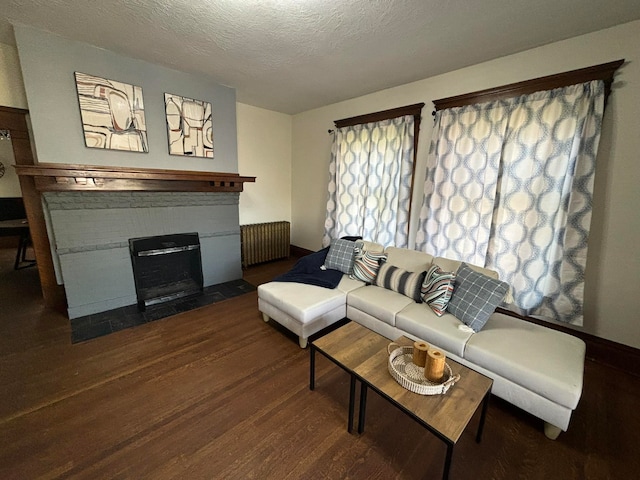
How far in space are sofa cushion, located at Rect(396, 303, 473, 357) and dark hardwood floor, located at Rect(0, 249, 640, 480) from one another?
19.4 inches

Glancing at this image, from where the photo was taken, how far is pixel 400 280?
2.45m

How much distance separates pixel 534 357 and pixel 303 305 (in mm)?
1651

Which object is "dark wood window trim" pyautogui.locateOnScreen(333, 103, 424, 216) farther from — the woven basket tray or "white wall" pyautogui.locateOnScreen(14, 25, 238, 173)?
the woven basket tray

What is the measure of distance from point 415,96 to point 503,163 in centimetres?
133

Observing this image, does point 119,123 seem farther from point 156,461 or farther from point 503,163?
point 503,163

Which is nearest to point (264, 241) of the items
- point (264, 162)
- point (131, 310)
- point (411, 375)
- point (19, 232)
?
point (264, 162)

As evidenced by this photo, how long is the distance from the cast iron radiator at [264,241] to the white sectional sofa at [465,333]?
1823 mm

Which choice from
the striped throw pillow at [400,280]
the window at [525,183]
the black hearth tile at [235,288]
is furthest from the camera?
the black hearth tile at [235,288]

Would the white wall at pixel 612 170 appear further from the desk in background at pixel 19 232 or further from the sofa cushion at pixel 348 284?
the desk in background at pixel 19 232

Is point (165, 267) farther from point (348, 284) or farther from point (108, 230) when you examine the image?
point (348, 284)

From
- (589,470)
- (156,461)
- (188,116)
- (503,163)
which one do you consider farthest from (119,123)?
(589,470)

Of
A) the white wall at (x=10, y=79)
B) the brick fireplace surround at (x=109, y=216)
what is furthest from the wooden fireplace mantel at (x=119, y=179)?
the white wall at (x=10, y=79)

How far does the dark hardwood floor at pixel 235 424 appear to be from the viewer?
1.32 meters

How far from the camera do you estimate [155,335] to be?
2.44m
